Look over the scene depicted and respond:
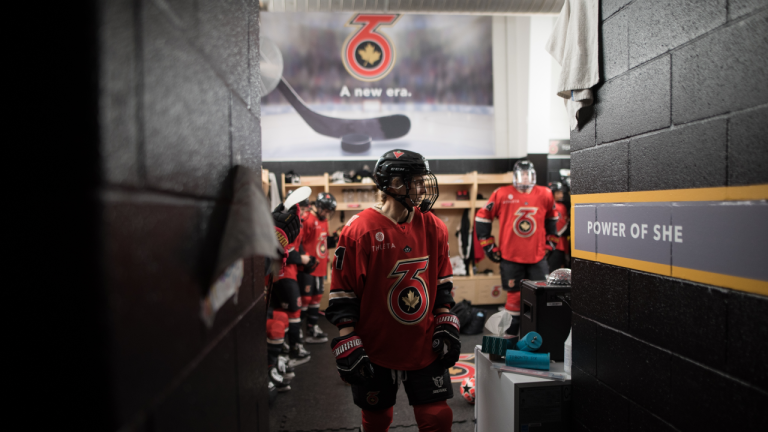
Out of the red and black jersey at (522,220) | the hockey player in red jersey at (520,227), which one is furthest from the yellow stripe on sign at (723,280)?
the red and black jersey at (522,220)

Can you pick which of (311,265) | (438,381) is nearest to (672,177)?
(438,381)

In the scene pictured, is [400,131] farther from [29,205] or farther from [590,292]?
[29,205]

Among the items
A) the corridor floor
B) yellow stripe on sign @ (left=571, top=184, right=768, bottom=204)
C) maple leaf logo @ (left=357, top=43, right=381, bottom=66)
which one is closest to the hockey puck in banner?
maple leaf logo @ (left=357, top=43, right=381, bottom=66)

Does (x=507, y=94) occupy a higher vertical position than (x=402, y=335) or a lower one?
higher

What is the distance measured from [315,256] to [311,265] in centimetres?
37

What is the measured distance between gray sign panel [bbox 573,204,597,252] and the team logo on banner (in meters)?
6.28

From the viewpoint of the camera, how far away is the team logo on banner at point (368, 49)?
25.3 ft

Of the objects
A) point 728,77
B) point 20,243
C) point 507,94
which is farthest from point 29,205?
point 507,94

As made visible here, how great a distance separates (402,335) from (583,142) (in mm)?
1310

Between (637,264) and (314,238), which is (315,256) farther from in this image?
(637,264)

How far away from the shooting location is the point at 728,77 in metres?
1.25

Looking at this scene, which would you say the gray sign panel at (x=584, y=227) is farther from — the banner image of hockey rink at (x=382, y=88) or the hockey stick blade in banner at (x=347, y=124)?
the hockey stick blade in banner at (x=347, y=124)

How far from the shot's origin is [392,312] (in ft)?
6.74

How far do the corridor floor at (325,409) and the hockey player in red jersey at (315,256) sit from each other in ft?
3.52
